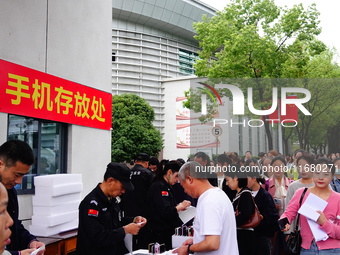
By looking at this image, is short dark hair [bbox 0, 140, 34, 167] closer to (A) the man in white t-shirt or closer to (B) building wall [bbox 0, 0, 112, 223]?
(A) the man in white t-shirt

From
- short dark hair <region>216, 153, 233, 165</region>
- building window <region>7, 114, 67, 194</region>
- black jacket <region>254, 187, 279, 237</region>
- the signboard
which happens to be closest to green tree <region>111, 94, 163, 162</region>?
building window <region>7, 114, 67, 194</region>

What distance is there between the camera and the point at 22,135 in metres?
5.36

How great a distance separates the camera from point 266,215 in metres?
4.24

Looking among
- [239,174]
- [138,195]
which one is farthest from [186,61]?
[239,174]

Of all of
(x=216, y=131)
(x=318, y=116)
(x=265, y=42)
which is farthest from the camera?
(x=265, y=42)

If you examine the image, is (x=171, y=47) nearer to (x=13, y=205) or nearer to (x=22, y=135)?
(x=22, y=135)

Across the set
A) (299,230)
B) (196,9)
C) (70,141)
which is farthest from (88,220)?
(196,9)

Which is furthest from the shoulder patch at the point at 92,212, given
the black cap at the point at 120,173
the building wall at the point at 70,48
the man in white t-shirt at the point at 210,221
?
the building wall at the point at 70,48

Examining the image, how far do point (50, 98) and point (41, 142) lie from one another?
0.69m

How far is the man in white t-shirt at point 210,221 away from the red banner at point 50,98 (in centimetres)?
330

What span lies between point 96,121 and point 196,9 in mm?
31898

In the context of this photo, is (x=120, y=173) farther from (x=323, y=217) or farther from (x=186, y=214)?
(x=323, y=217)

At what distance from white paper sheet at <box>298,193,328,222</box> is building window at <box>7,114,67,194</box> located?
3.81 meters

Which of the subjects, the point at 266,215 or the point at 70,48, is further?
the point at 70,48
